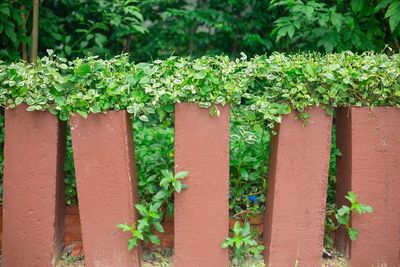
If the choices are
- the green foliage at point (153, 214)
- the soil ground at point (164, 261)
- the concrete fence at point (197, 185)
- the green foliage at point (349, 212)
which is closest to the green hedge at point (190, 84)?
the concrete fence at point (197, 185)

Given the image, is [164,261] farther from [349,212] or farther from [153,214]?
[349,212]

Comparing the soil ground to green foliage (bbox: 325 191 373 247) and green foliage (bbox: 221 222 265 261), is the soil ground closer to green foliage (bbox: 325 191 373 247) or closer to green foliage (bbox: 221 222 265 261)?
green foliage (bbox: 221 222 265 261)

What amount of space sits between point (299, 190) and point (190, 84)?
0.88 metres

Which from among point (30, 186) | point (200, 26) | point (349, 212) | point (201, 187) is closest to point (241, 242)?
point (201, 187)

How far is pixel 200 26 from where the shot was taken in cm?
614

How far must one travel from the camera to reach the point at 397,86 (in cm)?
289

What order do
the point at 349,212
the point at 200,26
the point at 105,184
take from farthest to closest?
the point at 200,26 → the point at 349,212 → the point at 105,184

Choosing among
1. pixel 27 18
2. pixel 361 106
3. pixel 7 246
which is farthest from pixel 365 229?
pixel 27 18

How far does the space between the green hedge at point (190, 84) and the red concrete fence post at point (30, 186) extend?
0.42ft

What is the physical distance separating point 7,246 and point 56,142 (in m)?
0.69

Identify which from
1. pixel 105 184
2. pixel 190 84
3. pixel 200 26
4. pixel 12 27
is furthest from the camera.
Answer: pixel 200 26

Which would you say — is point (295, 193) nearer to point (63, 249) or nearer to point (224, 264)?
point (224, 264)

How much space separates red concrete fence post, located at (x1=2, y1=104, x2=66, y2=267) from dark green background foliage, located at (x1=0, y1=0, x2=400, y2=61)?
1114mm

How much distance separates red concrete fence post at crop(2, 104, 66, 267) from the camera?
2.87 meters
